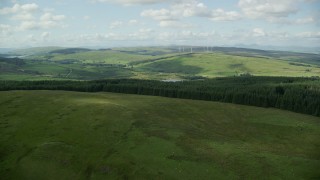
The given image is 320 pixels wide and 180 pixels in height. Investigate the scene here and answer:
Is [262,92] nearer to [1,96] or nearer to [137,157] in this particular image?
[137,157]

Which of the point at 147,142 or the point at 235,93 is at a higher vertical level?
the point at 235,93

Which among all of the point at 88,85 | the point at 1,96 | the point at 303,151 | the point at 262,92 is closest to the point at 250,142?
the point at 303,151

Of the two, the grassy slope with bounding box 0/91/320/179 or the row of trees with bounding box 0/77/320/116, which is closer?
the grassy slope with bounding box 0/91/320/179

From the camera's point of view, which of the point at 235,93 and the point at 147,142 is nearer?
the point at 147,142

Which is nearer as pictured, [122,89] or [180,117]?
[180,117]

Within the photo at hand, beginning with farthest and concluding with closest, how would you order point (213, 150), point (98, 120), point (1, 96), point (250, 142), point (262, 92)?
1. point (262, 92)
2. point (1, 96)
3. point (98, 120)
4. point (250, 142)
5. point (213, 150)

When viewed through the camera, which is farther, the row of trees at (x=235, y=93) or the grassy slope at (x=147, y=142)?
the row of trees at (x=235, y=93)

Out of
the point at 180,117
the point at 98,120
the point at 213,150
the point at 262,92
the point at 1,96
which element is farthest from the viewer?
the point at 262,92
